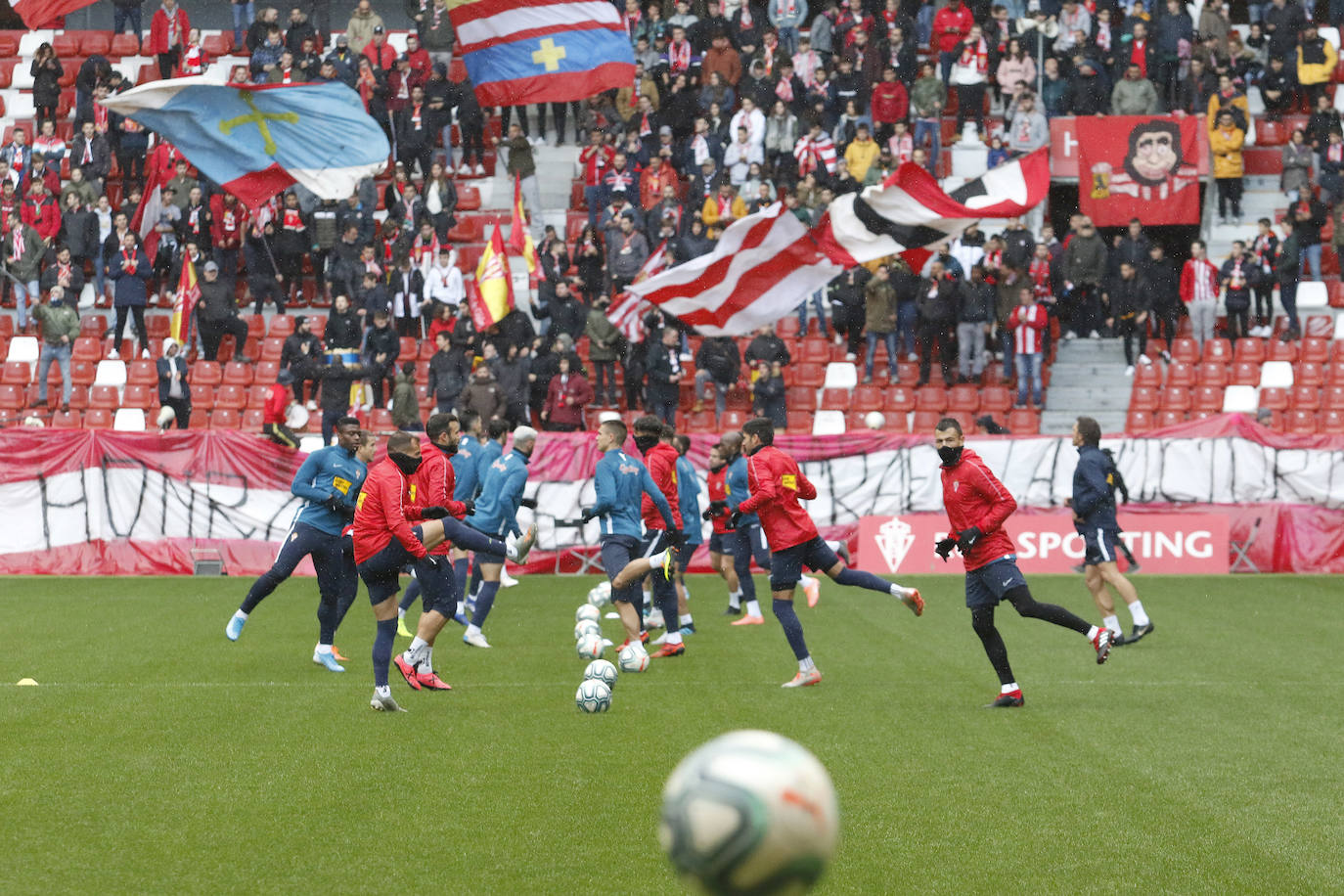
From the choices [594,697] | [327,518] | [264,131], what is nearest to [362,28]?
[264,131]

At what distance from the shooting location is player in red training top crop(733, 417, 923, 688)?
41.3ft

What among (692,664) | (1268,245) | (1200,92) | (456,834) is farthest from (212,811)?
(1200,92)

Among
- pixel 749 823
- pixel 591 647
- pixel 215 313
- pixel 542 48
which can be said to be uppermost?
pixel 542 48

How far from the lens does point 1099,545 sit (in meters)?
15.3

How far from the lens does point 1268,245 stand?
91.5 ft

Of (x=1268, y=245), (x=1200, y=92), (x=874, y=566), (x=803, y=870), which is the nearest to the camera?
(x=803, y=870)

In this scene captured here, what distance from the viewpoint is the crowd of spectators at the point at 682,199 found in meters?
26.5

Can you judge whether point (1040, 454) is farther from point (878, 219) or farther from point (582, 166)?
point (582, 166)

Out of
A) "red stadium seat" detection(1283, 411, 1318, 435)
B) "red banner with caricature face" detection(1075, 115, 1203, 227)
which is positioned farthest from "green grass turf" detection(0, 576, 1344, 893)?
"red banner with caricature face" detection(1075, 115, 1203, 227)

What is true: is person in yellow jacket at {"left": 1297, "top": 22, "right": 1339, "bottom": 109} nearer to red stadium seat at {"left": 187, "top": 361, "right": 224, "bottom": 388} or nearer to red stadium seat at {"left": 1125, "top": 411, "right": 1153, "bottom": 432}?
red stadium seat at {"left": 1125, "top": 411, "right": 1153, "bottom": 432}

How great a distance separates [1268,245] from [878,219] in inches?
425

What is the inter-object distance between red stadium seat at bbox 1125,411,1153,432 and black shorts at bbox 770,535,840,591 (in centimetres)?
1615

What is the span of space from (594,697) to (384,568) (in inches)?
71.6

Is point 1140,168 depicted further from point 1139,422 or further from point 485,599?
point 485,599
